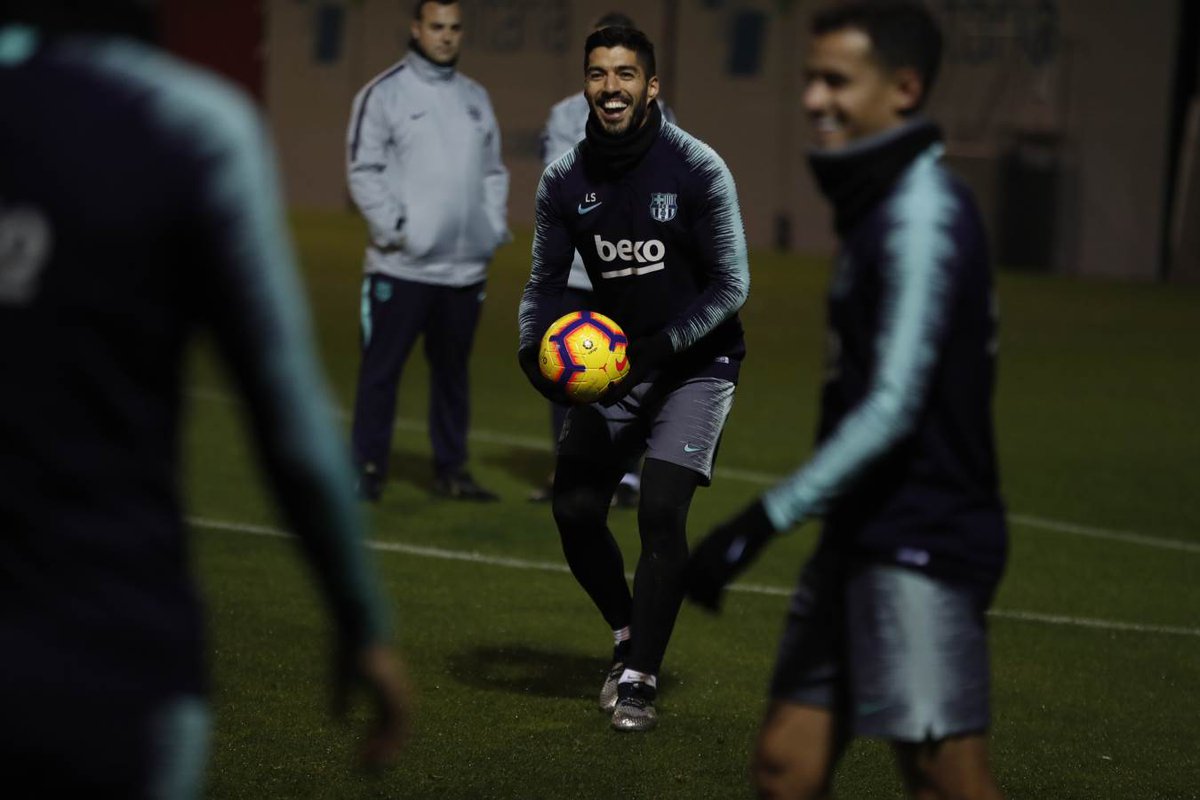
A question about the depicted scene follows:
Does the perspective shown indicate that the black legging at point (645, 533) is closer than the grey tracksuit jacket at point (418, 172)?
Yes

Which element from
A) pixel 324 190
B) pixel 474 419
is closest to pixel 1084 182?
pixel 324 190

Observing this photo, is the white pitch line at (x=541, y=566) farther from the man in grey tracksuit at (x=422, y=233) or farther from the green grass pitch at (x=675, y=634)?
the man in grey tracksuit at (x=422, y=233)

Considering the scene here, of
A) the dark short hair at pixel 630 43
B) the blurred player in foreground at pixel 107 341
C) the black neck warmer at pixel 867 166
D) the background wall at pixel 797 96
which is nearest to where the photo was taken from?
the blurred player in foreground at pixel 107 341

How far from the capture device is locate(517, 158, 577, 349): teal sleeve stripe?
680cm

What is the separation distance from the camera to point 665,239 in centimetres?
661

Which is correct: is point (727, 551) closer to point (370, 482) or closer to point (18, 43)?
point (18, 43)

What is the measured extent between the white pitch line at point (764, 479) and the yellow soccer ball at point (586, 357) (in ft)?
8.04

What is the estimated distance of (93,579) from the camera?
8.57 ft

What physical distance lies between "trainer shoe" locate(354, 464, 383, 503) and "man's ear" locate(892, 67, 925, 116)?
697 centimetres

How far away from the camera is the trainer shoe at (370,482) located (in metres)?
10.5

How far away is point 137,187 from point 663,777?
3.72 meters

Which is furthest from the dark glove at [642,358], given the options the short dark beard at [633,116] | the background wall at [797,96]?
the background wall at [797,96]

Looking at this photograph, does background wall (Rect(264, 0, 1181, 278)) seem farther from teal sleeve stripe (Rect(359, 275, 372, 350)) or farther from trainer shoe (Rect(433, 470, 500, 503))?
teal sleeve stripe (Rect(359, 275, 372, 350))

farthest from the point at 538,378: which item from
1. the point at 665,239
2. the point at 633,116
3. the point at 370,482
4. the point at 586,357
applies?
the point at 370,482
